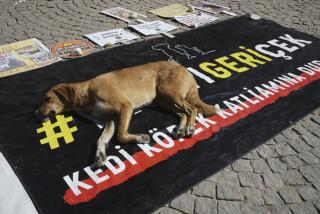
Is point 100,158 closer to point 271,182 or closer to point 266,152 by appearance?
point 271,182

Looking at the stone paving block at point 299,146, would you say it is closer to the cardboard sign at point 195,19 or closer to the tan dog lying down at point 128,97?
the tan dog lying down at point 128,97

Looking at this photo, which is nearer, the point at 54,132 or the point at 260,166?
the point at 260,166

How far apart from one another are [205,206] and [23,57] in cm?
478

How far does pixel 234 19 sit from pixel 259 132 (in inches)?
184

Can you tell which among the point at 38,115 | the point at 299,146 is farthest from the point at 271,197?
the point at 38,115

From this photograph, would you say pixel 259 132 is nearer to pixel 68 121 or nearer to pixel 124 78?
pixel 124 78

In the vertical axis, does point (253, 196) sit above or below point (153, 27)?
below

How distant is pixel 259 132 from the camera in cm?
471

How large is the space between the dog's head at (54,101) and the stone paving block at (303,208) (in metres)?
3.29

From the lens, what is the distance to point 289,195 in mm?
3785

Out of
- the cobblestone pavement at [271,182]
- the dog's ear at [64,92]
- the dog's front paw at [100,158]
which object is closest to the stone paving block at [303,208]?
the cobblestone pavement at [271,182]

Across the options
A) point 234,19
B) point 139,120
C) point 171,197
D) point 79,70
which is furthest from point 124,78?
point 234,19

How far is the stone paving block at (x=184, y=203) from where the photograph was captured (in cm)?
357

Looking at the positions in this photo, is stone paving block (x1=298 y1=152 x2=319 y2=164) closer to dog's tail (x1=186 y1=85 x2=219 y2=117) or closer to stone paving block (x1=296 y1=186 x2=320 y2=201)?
stone paving block (x1=296 y1=186 x2=320 y2=201)
